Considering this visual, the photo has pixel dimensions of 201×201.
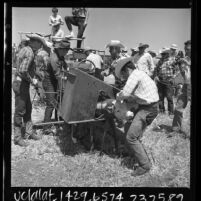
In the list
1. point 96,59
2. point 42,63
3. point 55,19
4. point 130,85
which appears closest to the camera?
point 130,85

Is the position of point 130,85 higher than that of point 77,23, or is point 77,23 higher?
point 77,23

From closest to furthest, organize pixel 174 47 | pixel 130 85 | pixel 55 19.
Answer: pixel 130 85 < pixel 55 19 < pixel 174 47

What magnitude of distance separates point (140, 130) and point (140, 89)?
0.56 metres

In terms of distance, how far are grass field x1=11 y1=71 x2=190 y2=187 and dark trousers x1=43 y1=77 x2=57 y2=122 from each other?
0.48 m

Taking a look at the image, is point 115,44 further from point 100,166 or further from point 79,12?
point 100,166

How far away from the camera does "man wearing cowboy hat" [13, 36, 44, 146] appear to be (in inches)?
245

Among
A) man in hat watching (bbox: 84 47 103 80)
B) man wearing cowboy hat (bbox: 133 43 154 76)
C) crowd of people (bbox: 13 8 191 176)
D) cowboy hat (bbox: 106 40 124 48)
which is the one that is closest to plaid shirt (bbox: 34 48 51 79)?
crowd of people (bbox: 13 8 191 176)

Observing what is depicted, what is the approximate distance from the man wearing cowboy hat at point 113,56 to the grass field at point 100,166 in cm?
91

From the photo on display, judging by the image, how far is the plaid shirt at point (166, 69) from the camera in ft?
21.3

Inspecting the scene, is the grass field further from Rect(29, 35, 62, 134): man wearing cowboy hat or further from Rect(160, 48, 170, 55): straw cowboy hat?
Rect(160, 48, 170, 55): straw cowboy hat

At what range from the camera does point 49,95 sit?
681 cm

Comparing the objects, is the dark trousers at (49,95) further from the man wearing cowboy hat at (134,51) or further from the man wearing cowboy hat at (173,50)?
the man wearing cowboy hat at (173,50)

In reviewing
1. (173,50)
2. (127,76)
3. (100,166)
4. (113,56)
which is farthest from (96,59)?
(100,166)

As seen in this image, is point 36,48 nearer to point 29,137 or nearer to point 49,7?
point 49,7
